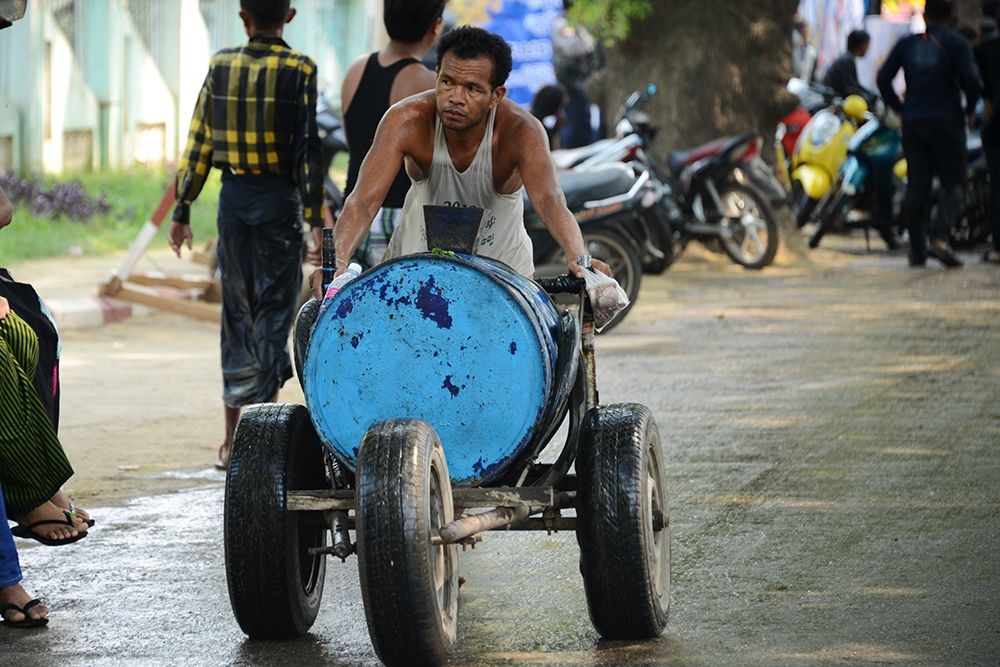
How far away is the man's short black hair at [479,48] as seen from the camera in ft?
16.1

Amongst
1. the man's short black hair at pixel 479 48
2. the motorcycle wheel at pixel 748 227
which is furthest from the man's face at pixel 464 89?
the motorcycle wheel at pixel 748 227

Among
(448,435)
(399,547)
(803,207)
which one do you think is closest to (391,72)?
(448,435)

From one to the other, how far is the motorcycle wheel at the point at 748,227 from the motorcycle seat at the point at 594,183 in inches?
93.7

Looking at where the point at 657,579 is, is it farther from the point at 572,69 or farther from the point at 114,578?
the point at 572,69

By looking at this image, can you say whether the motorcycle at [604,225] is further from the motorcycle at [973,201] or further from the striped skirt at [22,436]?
the striped skirt at [22,436]

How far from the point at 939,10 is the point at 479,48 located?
31.2ft

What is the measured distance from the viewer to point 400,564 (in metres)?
3.98

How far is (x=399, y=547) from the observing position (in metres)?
3.99

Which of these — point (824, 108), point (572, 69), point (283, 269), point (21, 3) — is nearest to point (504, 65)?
point (21, 3)

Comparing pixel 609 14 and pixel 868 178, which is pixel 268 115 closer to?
pixel 609 14

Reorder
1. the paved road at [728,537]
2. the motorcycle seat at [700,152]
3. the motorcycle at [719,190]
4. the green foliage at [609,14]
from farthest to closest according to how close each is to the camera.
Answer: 1. the green foliage at [609,14]
2. the motorcycle seat at [700,152]
3. the motorcycle at [719,190]
4. the paved road at [728,537]

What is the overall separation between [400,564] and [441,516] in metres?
0.25

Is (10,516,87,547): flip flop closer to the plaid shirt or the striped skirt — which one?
the striped skirt

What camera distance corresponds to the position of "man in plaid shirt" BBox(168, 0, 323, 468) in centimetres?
687
